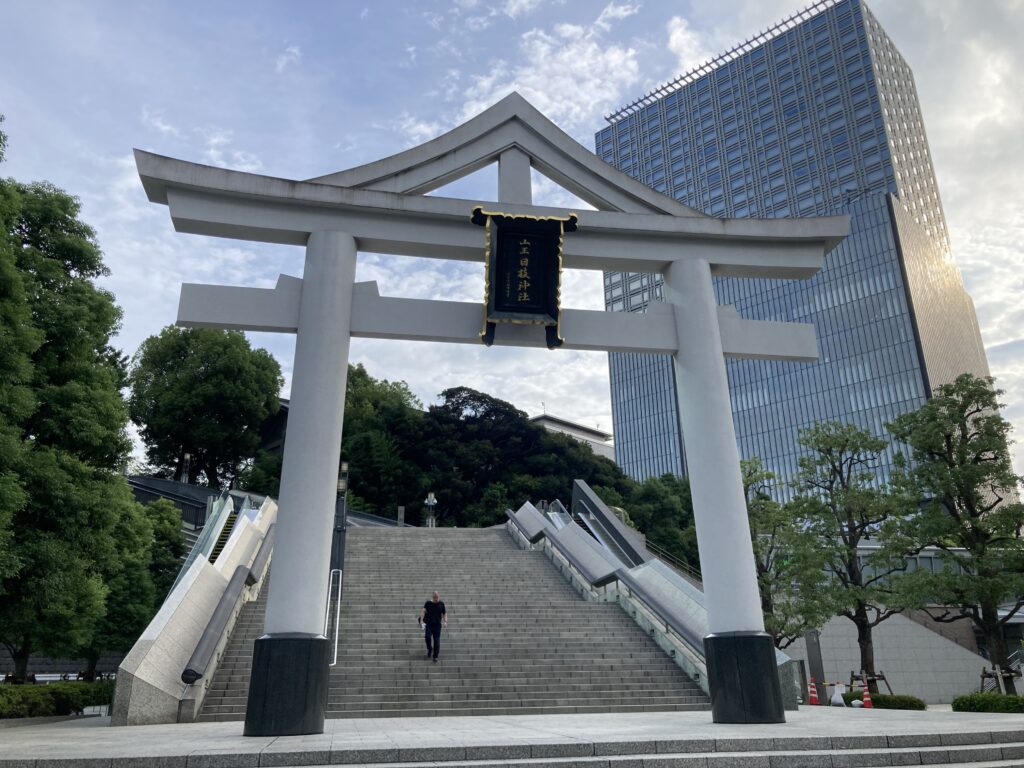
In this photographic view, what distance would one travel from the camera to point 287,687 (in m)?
6.86

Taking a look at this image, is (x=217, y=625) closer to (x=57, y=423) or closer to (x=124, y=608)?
(x=57, y=423)

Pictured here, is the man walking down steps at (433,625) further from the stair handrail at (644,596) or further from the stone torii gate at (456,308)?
the stone torii gate at (456,308)

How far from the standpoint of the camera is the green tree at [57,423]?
394 inches

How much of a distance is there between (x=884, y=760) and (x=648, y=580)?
8812 millimetres

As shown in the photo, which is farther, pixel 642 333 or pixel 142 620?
pixel 142 620

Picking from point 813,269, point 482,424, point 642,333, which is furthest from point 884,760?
point 482,424

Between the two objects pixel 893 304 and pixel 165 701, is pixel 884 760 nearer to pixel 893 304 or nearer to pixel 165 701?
pixel 165 701

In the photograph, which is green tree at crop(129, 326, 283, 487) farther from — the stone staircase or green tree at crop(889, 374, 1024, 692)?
green tree at crop(889, 374, 1024, 692)

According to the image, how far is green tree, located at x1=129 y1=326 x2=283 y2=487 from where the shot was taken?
124 ft

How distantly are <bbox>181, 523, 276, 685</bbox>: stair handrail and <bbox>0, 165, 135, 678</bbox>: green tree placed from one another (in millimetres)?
2038

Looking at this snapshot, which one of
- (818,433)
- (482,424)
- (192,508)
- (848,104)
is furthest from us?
(848,104)

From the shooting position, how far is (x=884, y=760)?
5359 millimetres

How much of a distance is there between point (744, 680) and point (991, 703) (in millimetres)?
6311

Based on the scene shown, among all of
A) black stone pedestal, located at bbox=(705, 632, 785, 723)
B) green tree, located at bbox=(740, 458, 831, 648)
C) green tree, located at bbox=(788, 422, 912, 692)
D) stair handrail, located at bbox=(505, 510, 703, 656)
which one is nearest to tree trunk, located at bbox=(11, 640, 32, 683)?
stair handrail, located at bbox=(505, 510, 703, 656)
